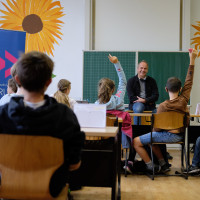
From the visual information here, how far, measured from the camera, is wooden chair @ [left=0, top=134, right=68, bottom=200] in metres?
Result: 1.06

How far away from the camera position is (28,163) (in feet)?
3.54

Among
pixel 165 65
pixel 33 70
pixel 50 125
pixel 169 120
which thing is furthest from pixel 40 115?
pixel 165 65

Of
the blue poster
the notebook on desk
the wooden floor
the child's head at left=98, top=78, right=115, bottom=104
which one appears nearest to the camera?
the notebook on desk

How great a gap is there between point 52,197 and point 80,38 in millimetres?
5221

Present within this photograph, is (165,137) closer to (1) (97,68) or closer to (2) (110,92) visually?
(2) (110,92)

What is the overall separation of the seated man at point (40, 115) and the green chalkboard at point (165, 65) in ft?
14.9

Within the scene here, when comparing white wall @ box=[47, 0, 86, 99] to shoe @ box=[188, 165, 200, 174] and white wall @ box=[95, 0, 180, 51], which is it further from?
shoe @ box=[188, 165, 200, 174]

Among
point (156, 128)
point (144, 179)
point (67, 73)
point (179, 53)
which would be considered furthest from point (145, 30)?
point (144, 179)

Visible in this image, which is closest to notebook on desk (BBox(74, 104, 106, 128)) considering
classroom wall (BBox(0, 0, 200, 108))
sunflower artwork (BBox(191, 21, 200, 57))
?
classroom wall (BBox(0, 0, 200, 108))

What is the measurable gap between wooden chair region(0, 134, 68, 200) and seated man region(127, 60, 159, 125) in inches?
127

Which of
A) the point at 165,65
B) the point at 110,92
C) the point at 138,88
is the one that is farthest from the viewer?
the point at 165,65

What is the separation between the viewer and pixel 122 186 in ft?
9.11

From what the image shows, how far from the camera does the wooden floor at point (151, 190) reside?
2.44 meters

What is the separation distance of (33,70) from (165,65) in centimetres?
473
